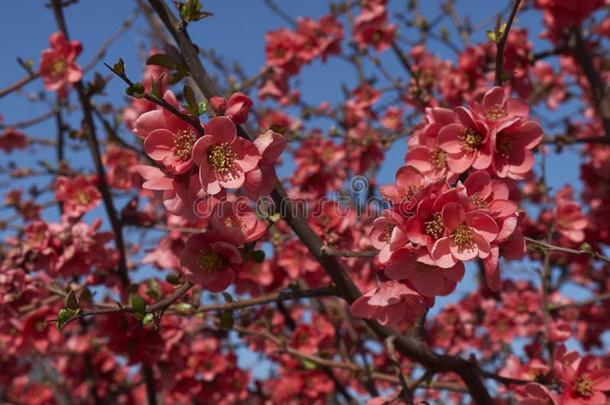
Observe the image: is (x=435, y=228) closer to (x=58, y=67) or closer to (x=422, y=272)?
(x=422, y=272)

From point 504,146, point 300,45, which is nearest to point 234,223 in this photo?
point 504,146

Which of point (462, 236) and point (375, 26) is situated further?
point (375, 26)

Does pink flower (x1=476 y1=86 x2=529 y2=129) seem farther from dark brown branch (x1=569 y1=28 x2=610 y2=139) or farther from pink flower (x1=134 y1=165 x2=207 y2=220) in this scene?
dark brown branch (x1=569 y1=28 x2=610 y2=139)

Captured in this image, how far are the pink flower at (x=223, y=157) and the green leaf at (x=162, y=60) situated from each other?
387 millimetres

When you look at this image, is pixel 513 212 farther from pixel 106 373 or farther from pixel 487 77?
pixel 106 373

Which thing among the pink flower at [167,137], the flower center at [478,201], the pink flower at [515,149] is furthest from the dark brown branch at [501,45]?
the pink flower at [167,137]

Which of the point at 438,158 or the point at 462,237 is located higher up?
the point at 438,158

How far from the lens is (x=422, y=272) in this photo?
1.41 m

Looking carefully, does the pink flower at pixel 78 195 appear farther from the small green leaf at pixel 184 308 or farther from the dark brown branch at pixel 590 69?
the dark brown branch at pixel 590 69

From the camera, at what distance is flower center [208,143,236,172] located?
4.66ft

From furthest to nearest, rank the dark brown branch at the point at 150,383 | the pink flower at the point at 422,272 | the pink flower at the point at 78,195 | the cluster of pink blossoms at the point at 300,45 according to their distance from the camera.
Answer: the cluster of pink blossoms at the point at 300,45, the pink flower at the point at 78,195, the dark brown branch at the point at 150,383, the pink flower at the point at 422,272

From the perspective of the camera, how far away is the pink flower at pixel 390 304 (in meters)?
1.50

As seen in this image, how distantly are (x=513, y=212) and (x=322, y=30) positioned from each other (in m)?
3.21

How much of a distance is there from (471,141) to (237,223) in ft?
2.39
